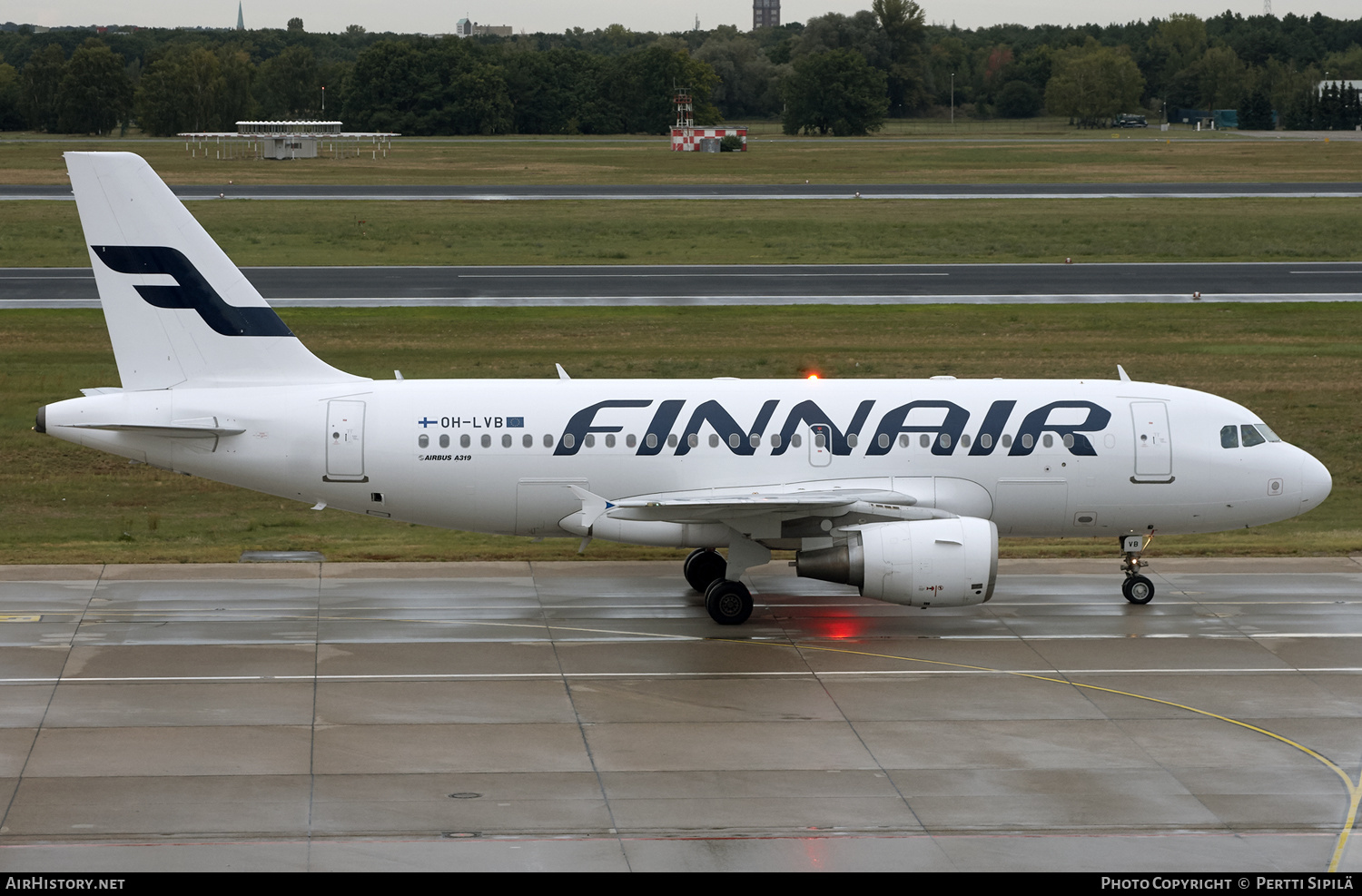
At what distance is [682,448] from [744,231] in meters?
61.9

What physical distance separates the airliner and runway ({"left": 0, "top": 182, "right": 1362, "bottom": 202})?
78.7 metres

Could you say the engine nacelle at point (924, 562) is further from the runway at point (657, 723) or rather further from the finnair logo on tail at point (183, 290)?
the finnair logo on tail at point (183, 290)

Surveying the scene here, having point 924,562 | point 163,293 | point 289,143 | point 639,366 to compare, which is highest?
point 289,143

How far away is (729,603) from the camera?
27125 millimetres

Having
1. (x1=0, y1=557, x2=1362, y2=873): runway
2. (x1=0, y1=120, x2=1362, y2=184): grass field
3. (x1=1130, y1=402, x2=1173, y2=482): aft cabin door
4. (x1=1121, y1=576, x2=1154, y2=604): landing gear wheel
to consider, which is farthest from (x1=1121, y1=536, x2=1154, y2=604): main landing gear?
(x1=0, y1=120, x2=1362, y2=184): grass field

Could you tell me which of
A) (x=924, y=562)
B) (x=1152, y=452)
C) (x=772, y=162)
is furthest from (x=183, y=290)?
(x=772, y=162)

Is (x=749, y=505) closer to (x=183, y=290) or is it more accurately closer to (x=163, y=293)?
(x=183, y=290)

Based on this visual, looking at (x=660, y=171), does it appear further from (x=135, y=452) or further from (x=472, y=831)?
(x=472, y=831)

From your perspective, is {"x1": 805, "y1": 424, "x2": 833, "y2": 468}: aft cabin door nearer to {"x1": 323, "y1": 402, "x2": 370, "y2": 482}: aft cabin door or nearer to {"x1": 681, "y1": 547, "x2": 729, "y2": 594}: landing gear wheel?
{"x1": 681, "y1": 547, "x2": 729, "y2": 594}: landing gear wheel

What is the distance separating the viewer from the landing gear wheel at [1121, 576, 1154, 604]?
28.9m

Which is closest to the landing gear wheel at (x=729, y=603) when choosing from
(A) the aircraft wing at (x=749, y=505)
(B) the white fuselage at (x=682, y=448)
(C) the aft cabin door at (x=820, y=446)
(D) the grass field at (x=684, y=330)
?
(B) the white fuselage at (x=682, y=448)

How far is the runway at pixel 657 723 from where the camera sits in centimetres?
1777

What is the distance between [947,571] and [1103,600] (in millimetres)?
5474

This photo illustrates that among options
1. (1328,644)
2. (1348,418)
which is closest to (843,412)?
(1328,644)
